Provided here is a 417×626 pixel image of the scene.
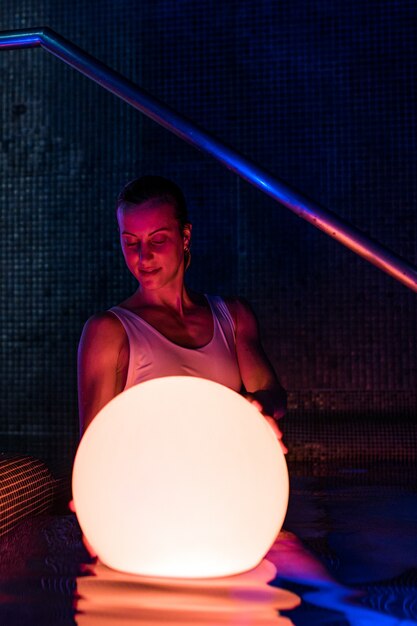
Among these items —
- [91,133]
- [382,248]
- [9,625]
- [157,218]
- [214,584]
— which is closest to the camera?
[9,625]

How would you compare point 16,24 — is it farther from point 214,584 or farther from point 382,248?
point 214,584

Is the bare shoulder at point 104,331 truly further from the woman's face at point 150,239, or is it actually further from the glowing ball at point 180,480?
the glowing ball at point 180,480

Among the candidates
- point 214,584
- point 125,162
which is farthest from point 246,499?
point 125,162

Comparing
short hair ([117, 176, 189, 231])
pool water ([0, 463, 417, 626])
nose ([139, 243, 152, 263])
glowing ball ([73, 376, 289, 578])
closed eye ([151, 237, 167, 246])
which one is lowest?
pool water ([0, 463, 417, 626])

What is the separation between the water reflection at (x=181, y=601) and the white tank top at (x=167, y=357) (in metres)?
0.69

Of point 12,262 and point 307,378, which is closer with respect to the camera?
point 307,378

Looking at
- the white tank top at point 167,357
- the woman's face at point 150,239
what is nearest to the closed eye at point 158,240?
the woman's face at point 150,239

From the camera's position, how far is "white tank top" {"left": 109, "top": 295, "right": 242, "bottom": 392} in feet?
6.73

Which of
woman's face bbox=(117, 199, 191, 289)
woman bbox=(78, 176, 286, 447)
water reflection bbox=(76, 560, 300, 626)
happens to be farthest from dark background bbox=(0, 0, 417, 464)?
water reflection bbox=(76, 560, 300, 626)

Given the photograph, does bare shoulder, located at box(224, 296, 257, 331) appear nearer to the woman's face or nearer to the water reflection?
the woman's face

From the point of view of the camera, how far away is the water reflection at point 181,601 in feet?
4.10

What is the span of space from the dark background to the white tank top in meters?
2.36

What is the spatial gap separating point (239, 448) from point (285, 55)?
404 centimetres

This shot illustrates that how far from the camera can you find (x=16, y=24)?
522 centimetres
